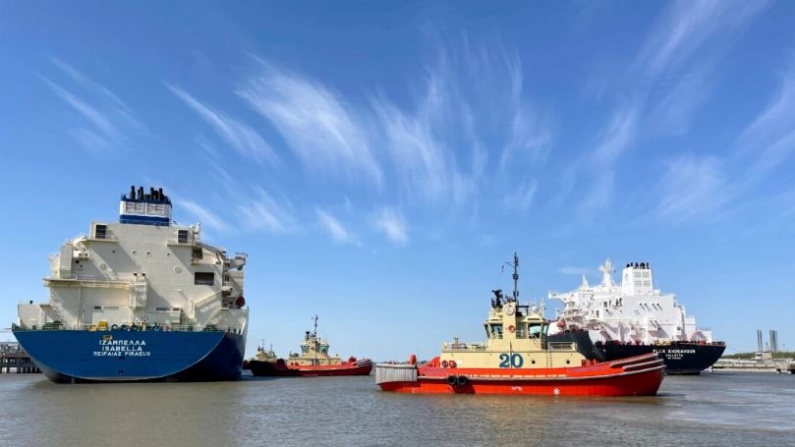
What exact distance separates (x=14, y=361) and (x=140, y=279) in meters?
43.7

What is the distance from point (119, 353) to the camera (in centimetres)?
3600

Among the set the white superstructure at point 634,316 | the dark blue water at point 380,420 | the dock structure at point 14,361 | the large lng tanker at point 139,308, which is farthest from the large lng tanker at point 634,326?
the dock structure at point 14,361

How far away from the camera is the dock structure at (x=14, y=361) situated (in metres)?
72.1

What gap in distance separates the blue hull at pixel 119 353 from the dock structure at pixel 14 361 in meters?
41.6

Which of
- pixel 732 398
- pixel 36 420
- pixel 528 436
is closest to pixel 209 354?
pixel 36 420

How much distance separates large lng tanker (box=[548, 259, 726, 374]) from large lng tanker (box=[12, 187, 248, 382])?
1385 inches

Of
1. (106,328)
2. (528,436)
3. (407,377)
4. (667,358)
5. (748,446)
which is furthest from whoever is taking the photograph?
(667,358)

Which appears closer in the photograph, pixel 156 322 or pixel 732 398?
pixel 732 398

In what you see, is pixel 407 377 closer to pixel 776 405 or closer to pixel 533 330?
pixel 533 330

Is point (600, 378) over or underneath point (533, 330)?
underneath

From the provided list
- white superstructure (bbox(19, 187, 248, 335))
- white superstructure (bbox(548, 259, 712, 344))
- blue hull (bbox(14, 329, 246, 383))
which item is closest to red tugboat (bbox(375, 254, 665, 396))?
blue hull (bbox(14, 329, 246, 383))

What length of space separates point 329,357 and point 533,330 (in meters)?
41.3

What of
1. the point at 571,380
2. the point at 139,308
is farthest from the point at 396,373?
the point at 139,308

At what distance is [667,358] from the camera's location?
63062 millimetres
